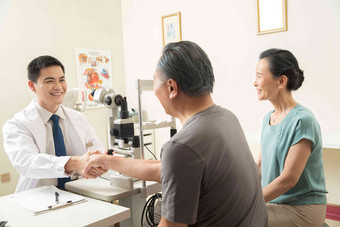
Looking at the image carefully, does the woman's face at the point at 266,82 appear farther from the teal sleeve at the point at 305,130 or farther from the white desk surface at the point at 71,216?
the white desk surface at the point at 71,216

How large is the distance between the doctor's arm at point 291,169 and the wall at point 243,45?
1.21m

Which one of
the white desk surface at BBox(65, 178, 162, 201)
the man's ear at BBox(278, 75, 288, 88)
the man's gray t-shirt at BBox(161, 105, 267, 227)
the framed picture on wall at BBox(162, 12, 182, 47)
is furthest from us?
the framed picture on wall at BBox(162, 12, 182, 47)

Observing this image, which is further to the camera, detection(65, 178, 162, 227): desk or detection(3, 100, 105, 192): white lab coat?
detection(3, 100, 105, 192): white lab coat

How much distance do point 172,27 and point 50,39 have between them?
5.22ft

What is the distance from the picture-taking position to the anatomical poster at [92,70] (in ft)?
13.9

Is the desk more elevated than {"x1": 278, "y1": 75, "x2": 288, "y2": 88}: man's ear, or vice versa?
{"x1": 278, "y1": 75, "x2": 288, "y2": 88}: man's ear

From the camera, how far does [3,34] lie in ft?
11.3

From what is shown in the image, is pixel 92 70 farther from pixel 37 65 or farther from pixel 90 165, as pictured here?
pixel 90 165

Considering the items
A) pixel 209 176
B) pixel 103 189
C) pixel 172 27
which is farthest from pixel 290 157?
pixel 172 27

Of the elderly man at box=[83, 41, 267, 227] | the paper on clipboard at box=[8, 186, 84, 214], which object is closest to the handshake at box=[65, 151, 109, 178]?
the paper on clipboard at box=[8, 186, 84, 214]

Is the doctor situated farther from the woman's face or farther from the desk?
the woman's face

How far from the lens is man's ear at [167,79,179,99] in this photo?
0.92m

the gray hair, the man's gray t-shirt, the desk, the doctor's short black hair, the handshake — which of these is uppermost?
the doctor's short black hair

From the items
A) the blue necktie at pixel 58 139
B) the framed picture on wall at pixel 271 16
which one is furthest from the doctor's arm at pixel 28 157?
the framed picture on wall at pixel 271 16
